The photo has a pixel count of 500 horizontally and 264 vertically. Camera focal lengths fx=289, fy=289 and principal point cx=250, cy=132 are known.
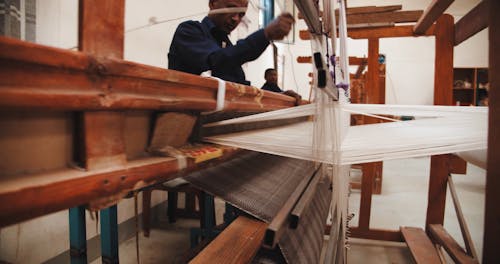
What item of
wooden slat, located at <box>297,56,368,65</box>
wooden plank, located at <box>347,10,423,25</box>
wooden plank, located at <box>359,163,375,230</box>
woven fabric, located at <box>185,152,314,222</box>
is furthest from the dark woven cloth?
wooden slat, located at <box>297,56,368,65</box>

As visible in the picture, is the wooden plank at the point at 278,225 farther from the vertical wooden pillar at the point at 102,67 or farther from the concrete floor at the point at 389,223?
the concrete floor at the point at 389,223

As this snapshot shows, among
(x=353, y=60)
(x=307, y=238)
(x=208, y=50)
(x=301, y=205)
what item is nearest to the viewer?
(x=301, y=205)

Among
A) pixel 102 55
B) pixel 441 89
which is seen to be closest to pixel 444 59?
pixel 441 89

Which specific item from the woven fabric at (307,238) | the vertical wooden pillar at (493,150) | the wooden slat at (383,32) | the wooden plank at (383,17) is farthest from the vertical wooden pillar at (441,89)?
the vertical wooden pillar at (493,150)

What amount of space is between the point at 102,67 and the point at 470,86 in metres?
7.45

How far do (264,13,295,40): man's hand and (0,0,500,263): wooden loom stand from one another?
285 millimetres

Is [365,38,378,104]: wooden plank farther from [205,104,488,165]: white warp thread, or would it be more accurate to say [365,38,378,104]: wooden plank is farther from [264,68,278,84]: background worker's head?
[205,104,488,165]: white warp thread

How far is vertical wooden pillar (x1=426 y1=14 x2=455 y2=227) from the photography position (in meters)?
1.66

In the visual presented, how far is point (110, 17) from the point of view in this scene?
1.47 feet

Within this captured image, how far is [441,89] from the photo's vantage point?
1.75 meters

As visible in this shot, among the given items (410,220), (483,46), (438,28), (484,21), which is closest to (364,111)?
(484,21)

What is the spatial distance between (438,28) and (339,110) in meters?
1.24

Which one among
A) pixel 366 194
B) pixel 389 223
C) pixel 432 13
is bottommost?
pixel 389 223

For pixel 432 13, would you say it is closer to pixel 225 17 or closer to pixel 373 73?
pixel 373 73
